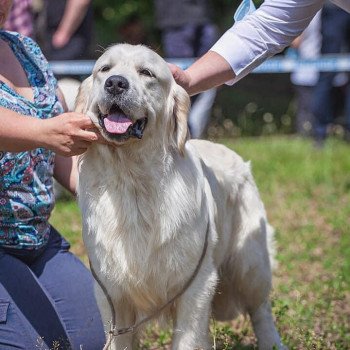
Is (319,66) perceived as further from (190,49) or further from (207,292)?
(207,292)

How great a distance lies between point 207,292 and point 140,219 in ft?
1.38

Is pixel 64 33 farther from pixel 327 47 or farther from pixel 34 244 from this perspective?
pixel 34 244

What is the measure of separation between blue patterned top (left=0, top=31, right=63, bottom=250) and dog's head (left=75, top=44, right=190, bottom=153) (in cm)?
34

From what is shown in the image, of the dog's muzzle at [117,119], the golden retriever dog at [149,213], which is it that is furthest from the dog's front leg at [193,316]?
the dog's muzzle at [117,119]

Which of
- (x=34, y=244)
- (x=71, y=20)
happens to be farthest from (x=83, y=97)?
(x=71, y=20)

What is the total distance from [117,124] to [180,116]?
1.24 feet

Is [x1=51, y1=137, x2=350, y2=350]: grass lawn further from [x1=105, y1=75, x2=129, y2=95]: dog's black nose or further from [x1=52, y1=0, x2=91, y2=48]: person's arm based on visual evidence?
[x1=52, y1=0, x2=91, y2=48]: person's arm

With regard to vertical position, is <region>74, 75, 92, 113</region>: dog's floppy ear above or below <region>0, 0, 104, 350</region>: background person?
above

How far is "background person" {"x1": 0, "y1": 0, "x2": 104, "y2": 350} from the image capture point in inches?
151

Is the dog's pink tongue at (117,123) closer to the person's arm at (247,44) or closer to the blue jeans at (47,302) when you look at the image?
the person's arm at (247,44)

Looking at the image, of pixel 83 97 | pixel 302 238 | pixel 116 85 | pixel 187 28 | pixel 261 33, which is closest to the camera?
pixel 116 85

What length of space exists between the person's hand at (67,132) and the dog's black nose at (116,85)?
14 centimetres

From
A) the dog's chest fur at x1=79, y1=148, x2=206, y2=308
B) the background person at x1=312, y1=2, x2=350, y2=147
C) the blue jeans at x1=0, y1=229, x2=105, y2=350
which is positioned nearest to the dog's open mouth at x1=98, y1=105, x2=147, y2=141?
the dog's chest fur at x1=79, y1=148, x2=206, y2=308

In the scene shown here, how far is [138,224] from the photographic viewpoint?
11.8ft
